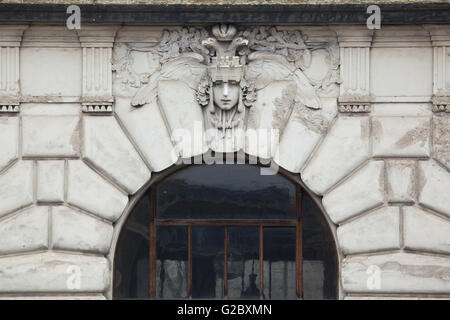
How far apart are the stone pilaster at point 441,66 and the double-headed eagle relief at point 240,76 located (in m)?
1.04

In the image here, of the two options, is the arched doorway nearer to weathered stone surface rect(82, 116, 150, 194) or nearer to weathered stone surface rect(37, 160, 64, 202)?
weathered stone surface rect(82, 116, 150, 194)

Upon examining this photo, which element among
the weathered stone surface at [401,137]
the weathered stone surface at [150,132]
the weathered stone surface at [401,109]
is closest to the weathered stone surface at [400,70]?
the weathered stone surface at [401,109]

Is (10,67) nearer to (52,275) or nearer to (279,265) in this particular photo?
(52,275)

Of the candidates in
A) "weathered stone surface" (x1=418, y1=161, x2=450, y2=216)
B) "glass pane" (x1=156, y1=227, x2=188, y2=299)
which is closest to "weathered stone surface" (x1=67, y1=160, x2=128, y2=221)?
"glass pane" (x1=156, y1=227, x2=188, y2=299)

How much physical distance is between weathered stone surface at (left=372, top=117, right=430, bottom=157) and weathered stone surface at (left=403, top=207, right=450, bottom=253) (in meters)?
0.66

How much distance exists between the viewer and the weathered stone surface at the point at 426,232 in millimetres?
13109

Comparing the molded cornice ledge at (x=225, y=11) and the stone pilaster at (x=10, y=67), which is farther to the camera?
the stone pilaster at (x=10, y=67)

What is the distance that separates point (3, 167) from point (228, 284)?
2.72 meters

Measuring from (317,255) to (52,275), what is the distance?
9.37 feet

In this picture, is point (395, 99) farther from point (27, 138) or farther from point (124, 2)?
point (27, 138)

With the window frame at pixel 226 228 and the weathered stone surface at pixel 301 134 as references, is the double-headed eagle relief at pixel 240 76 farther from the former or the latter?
the window frame at pixel 226 228

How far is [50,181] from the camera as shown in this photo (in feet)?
43.8

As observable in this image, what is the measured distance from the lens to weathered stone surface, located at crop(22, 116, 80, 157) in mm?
13367
